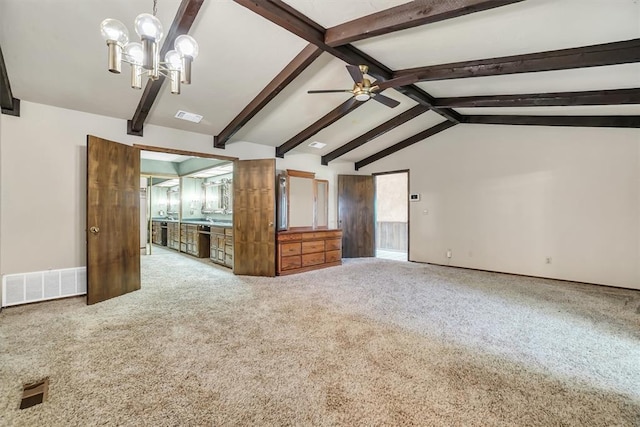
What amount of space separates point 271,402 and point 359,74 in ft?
10.8

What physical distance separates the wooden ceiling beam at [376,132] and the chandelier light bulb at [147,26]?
447 cm

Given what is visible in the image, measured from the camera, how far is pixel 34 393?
1.85 metres

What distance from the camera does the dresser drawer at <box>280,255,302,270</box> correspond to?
210 inches

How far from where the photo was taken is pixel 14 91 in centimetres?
338

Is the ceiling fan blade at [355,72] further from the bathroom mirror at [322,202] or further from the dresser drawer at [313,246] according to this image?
the bathroom mirror at [322,202]

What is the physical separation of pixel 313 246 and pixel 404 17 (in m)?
4.25

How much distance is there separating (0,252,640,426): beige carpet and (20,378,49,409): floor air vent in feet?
0.14

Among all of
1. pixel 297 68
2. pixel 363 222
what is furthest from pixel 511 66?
pixel 363 222

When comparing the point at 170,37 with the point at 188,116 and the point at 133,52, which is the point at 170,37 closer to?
the point at 133,52

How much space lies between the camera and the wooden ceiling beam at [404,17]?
226 centimetres

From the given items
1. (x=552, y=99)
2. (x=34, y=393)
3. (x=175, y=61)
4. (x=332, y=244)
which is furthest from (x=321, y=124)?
(x=34, y=393)

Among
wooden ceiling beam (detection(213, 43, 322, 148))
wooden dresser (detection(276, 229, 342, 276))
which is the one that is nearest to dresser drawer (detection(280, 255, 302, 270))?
wooden dresser (detection(276, 229, 342, 276))

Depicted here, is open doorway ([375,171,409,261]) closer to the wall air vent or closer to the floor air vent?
the wall air vent

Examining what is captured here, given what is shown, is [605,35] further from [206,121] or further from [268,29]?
[206,121]
